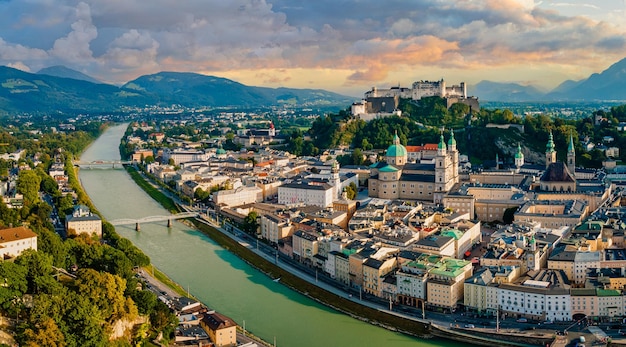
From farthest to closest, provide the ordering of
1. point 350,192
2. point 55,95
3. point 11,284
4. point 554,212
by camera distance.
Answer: point 55,95
point 350,192
point 554,212
point 11,284

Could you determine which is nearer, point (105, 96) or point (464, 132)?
point (464, 132)

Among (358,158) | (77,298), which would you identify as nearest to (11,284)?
(77,298)

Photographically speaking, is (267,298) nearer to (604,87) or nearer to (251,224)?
(251,224)

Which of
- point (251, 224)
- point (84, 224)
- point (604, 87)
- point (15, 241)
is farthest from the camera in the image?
point (604, 87)

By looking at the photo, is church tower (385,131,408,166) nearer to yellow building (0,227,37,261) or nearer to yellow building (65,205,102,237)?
yellow building (65,205,102,237)

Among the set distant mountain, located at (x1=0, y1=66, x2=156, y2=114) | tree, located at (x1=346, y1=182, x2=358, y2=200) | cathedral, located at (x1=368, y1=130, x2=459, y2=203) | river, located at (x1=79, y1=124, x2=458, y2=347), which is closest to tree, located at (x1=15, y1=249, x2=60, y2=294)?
river, located at (x1=79, y1=124, x2=458, y2=347)

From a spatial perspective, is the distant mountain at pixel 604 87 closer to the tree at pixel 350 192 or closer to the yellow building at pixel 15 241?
the tree at pixel 350 192
